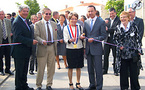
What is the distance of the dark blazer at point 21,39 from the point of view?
14.9 ft

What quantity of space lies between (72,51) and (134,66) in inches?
66.8

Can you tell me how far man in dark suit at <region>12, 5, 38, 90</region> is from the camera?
456 cm

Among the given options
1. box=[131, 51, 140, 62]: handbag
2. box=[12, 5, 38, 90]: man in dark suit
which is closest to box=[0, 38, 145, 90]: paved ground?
box=[12, 5, 38, 90]: man in dark suit

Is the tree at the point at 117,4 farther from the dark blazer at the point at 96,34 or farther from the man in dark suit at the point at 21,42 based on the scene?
the man in dark suit at the point at 21,42

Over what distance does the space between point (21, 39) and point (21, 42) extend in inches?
3.3

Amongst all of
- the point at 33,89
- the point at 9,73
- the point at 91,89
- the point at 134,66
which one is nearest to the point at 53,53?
the point at 33,89

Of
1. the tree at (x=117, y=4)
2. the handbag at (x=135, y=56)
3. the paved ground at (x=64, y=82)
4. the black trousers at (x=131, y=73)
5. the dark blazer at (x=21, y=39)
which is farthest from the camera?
the tree at (x=117, y=4)

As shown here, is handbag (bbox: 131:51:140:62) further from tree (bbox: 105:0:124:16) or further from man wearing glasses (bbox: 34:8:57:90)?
tree (bbox: 105:0:124:16)

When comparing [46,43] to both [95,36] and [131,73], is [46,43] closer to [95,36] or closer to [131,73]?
[95,36]

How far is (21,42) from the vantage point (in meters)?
4.59

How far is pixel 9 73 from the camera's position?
276 inches

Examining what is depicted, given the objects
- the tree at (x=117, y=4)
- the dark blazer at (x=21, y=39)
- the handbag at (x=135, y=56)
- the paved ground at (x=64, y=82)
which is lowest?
the paved ground at (x=64, y=82)

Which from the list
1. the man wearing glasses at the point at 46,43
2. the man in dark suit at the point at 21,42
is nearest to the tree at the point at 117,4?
the man wearing glasses at the point at 46,43

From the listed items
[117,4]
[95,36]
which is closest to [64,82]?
[95,36]
